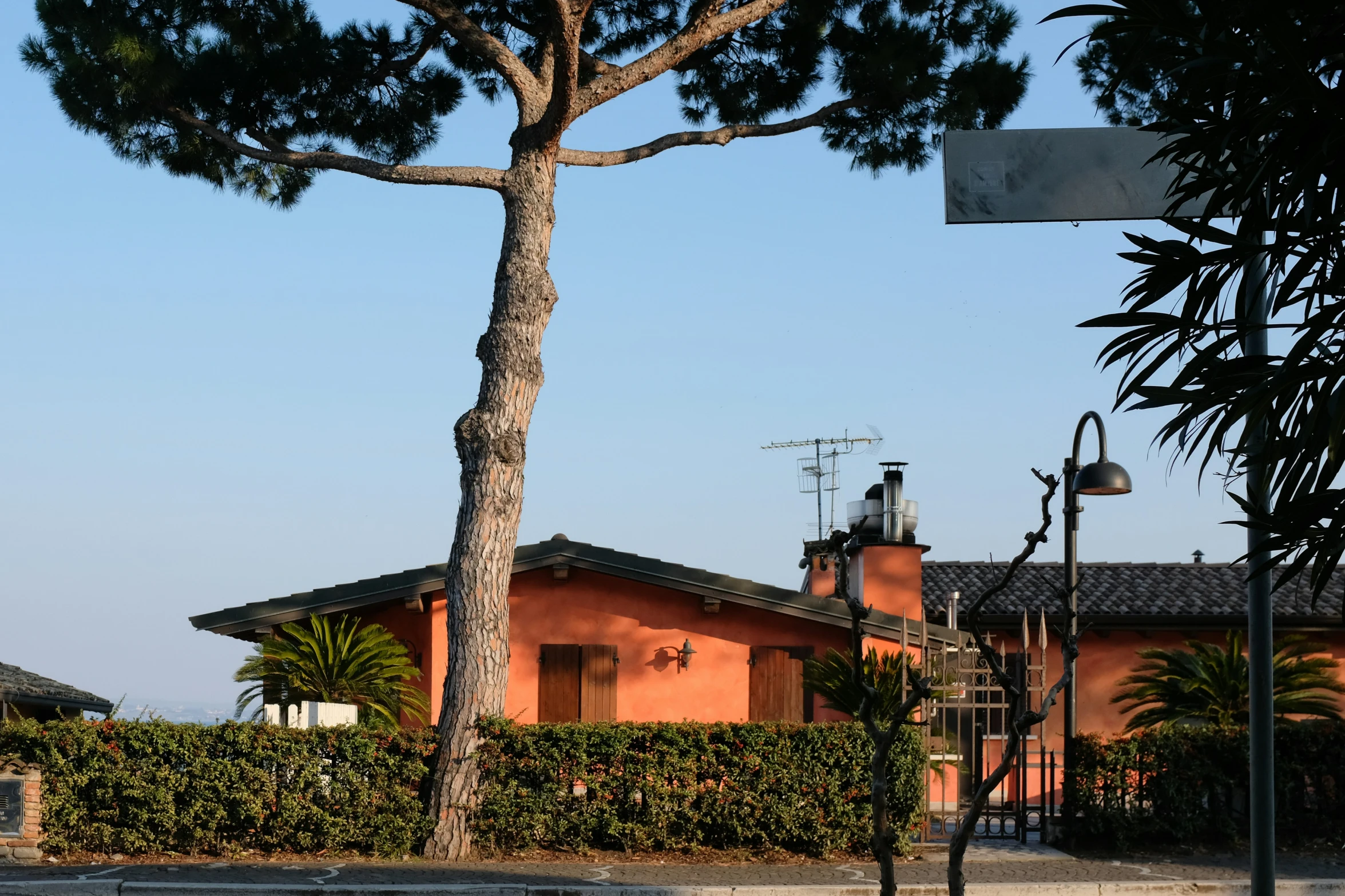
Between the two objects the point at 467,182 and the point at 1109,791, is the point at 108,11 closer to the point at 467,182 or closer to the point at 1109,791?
the point at 467,182

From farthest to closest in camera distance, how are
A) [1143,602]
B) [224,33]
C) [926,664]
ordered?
[1143,602] → [224,33] → [926,664]

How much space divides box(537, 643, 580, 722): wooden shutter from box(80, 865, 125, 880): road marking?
6535 millimetres

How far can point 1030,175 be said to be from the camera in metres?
5.42

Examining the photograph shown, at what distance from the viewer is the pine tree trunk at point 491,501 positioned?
39.3 ft

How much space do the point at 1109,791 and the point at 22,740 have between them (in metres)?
9.82

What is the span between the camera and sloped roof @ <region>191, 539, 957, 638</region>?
16312 millimetres

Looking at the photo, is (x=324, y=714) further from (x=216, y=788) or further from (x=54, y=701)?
(x=54, y=701)

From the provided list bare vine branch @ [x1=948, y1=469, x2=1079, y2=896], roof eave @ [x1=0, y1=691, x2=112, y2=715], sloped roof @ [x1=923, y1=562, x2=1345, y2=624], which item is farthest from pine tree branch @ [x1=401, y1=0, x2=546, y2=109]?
roof eave @ [x1=0, y1=691, x2=112, y2=715]

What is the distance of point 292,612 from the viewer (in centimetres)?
1642

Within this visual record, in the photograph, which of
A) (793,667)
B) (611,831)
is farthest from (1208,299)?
(793,667)

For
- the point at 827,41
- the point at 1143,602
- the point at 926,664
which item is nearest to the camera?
the point at 926,664

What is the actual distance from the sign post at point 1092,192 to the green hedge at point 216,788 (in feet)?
25.8

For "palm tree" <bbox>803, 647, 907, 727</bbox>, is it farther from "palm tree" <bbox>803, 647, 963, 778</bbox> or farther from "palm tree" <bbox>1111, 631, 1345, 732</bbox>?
"palm tree" <bbox>1111, 631, 1345, 732</bbox>

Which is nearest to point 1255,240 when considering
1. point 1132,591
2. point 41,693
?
point 1132,591
